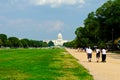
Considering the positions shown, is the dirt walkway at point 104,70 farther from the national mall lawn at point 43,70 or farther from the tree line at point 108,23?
the tree line at point 108,23

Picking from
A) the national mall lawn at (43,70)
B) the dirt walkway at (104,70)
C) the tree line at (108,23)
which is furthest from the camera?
the tree line at (108,23)

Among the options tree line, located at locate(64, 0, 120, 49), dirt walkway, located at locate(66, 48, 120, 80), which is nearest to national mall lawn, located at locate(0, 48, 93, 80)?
dirt walkway, located at locate(66, 48, 120, 80)

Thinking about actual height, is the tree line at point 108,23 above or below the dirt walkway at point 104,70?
above

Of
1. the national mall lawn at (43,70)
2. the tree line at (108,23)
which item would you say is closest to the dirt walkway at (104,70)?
the national mall lawn at (43,70)

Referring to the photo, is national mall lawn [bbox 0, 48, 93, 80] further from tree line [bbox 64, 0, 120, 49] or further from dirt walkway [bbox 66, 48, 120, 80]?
tree line [bbox 64, 0, 120, 49]

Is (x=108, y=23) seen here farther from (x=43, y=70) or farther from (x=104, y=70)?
(x=43, y=70)

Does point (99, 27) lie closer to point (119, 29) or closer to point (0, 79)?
point (119, 29)

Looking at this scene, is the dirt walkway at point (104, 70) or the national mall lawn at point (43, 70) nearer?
the national mall lawn at point (43, 70)

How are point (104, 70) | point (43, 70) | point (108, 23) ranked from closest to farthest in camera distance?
1. point (43, 70)
2. point (104, 70)
3. point (108, 23)

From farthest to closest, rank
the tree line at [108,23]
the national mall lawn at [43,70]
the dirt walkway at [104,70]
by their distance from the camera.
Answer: the tree line at [108,23], the dirt walkway at [104,70], the national mall lawn at [43,70]

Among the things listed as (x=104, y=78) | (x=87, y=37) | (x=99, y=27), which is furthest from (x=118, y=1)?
(x=104, y=78)

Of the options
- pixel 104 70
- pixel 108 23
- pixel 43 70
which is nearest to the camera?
pixel 43 70

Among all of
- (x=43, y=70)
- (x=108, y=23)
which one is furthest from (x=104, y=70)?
(x=108, y=23)

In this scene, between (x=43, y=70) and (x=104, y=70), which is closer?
(x=43, y=70)
